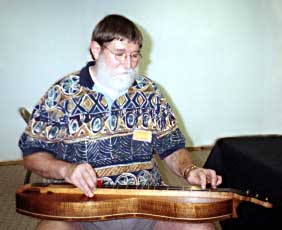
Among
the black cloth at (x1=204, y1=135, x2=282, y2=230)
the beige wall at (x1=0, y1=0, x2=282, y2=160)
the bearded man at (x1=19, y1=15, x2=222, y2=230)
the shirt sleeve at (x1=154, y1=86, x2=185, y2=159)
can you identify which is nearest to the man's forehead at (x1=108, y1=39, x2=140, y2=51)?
the bearded man at (x1=19, y1=15, x2=222, y2=230)

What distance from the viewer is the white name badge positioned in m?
1.38

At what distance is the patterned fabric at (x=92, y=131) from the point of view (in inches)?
51.6

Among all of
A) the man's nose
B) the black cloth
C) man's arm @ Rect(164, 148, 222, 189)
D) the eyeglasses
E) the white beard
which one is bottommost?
the black cloth

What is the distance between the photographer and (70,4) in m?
3.22

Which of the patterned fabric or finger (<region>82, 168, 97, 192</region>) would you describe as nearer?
finger (<region>82, 168, 97, 192</region>)

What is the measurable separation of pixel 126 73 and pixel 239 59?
265cm

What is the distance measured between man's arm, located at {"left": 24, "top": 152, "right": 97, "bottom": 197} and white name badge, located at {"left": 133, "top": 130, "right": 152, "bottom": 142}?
30 centimetres

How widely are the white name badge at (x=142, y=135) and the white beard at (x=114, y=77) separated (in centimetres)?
18

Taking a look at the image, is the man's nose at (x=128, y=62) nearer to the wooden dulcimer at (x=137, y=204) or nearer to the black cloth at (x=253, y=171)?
the wooden dulcimer at (x=137, y=204)

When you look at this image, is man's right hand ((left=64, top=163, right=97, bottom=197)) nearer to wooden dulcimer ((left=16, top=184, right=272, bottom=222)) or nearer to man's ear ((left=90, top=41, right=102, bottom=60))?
wooden dulcimer ((left=16, top=184, right=272, bottom=222))

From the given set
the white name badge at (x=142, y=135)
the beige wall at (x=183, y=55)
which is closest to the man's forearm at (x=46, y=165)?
the white name badge at (x=142, y=135)

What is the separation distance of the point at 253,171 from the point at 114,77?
0.73m

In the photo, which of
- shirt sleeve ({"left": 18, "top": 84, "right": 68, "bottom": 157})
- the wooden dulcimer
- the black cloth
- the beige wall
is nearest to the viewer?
the wooden dulcimer

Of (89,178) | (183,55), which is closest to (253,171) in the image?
(89,178)
